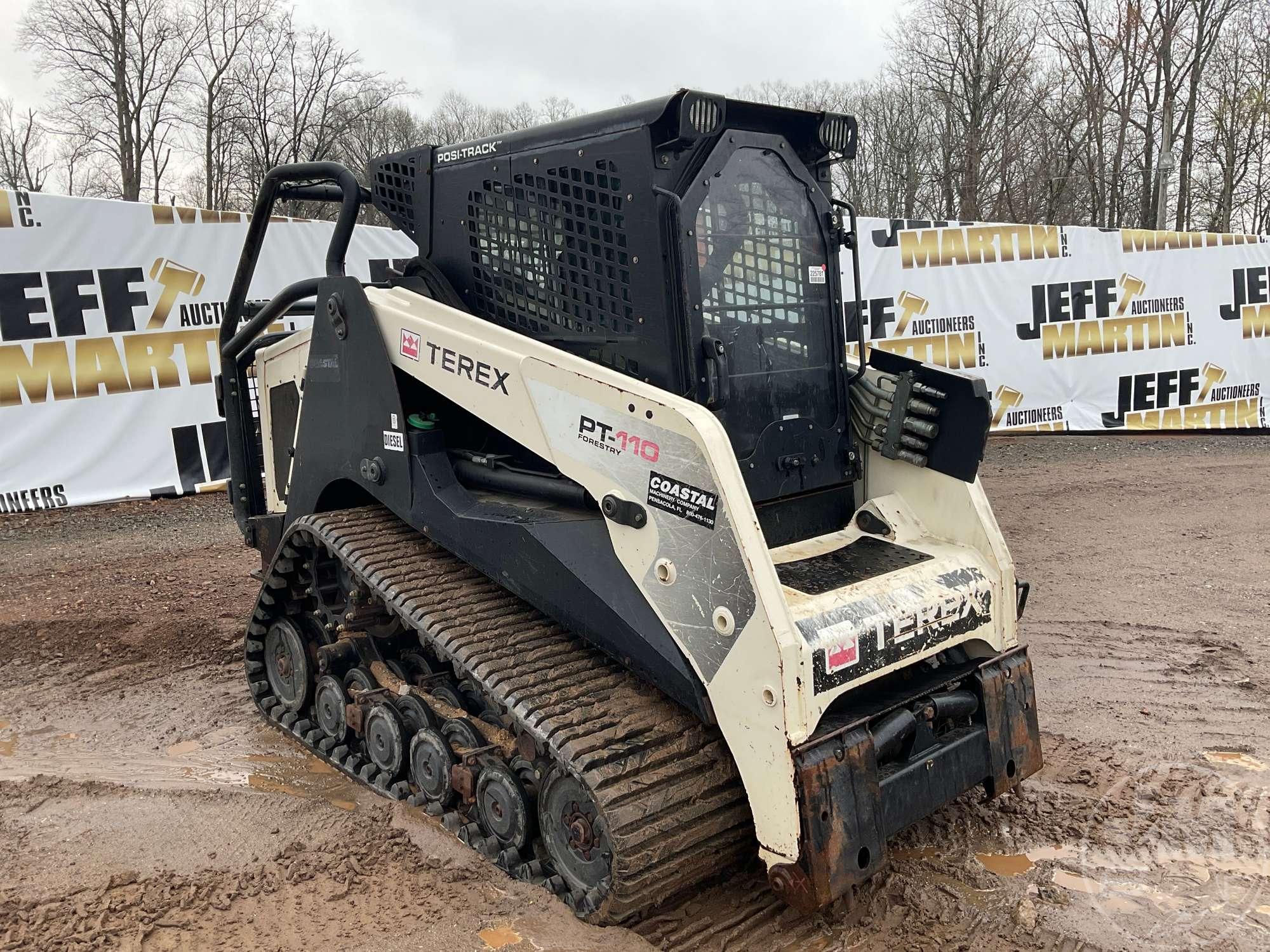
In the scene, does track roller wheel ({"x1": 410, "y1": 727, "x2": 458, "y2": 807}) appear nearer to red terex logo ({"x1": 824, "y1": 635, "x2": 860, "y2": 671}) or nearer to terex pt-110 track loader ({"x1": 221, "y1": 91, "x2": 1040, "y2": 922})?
terex pt-110 track loader ({"x1": 221, "y1": 91, "x2": 1040, "y2": 922})

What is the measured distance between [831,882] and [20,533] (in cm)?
838

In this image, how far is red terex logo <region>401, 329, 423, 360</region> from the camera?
3682 mm

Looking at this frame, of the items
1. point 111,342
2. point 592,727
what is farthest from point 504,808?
point 111,342

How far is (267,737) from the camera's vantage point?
467 centimetres

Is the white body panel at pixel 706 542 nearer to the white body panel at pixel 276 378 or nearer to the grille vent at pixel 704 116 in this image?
the grille vent at pixel 704 116

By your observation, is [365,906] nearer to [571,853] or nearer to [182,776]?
[571,853]

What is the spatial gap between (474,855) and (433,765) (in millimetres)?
360

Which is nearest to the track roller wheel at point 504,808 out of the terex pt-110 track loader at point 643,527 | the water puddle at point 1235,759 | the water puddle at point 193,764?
the terex pt-110 track loader at point 643,527

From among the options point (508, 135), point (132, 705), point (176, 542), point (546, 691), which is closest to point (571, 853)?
point (546, 691)

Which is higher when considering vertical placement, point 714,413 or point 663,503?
point 714,413

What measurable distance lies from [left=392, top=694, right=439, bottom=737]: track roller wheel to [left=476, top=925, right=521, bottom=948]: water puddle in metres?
0.85

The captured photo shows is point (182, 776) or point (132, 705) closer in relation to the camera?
point (182, 776)

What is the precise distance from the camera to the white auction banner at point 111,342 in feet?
29.2

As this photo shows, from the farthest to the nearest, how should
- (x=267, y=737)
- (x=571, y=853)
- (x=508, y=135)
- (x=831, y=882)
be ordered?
1. (x=267, y=737)
2. (x=508, y=135)
3. (x=571, y=853)
4. (x=831, y=882)
